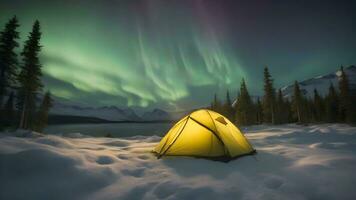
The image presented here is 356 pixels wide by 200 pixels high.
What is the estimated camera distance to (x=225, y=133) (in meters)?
6.62

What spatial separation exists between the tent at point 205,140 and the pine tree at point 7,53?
26011 mm

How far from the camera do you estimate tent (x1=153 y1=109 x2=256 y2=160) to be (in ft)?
20.4

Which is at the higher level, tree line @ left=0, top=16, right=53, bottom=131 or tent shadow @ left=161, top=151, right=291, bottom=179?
tree line @ left=0, top=16, right=53, bottom=131

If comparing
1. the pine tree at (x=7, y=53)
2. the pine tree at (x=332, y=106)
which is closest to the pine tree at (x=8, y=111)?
the pine tree at (x=7, y=53)

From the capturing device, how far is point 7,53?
22516mm

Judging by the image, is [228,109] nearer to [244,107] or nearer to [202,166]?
[244,107]

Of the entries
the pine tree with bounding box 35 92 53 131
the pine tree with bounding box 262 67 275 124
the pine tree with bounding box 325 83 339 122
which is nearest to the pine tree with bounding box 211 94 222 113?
the pine tree with bounding box 262 67 275 124

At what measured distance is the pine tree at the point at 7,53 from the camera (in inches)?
885

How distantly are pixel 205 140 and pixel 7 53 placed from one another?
27.6 meters

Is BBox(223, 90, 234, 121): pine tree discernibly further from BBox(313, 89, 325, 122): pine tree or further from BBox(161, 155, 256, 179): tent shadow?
BBox(161, 155, 256, 179): tent shadow

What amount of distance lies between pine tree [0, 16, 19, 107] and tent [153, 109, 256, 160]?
26011mm

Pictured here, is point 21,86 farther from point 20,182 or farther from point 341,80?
point 341,80

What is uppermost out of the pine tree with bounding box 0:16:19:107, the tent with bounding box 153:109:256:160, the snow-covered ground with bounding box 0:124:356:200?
the pine tree with bounding box 0:16:19:107

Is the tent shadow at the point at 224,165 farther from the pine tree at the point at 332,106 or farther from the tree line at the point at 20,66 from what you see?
the pine tree at the point at 332,106
